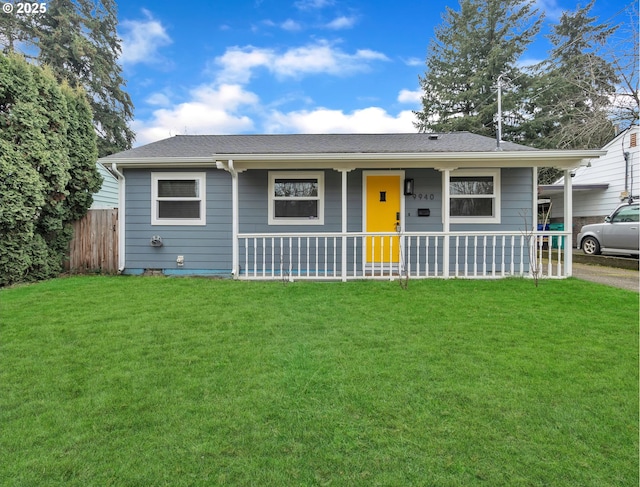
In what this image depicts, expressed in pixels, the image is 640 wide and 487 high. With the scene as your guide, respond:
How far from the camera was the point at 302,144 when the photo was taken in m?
7.83

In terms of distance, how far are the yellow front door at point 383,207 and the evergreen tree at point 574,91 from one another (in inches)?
348

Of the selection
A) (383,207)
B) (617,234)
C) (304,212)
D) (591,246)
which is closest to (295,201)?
(304,212)

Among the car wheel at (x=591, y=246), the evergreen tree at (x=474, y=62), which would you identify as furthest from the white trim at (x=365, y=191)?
the evergreen tree at (x=474, y=62)

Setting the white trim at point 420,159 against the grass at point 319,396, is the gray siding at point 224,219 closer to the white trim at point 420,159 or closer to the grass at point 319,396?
the white trim at point 420,159

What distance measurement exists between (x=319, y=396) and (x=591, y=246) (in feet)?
34.4

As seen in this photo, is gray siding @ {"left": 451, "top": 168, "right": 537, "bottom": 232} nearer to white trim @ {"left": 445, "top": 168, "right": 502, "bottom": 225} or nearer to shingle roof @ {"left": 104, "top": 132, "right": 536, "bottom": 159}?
→ white trim @ {"left": 445, "top": 168, "right": 502, "bottom": 225}

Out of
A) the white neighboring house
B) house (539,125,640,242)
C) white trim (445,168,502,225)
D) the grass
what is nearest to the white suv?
house (539,125,640,242)

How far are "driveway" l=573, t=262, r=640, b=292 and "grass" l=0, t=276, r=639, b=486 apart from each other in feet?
7.35

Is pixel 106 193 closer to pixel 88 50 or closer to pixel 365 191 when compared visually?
pixel 365 191

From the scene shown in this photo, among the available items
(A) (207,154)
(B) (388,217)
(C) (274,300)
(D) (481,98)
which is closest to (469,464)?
(C) (274,300)

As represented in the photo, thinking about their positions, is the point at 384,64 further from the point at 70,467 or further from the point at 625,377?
the point at 70,467

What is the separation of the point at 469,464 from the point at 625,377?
172 cm

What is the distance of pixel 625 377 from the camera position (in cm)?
241

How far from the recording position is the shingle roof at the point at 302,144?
7059mm
